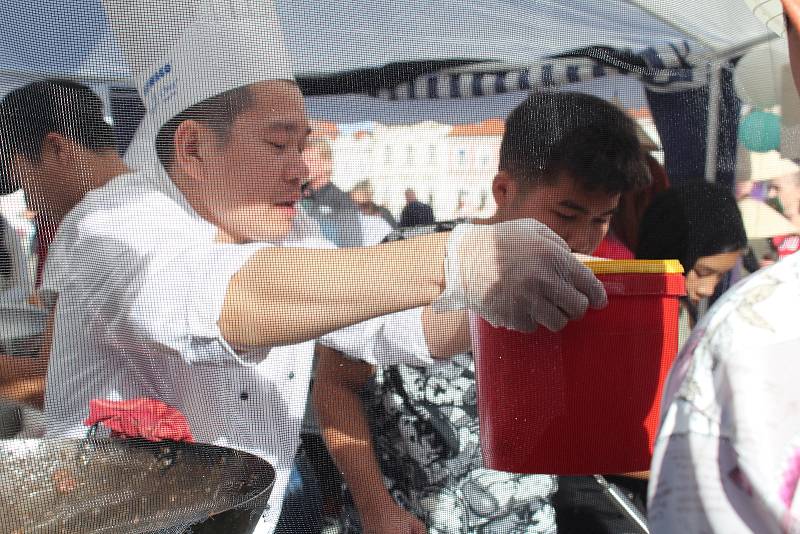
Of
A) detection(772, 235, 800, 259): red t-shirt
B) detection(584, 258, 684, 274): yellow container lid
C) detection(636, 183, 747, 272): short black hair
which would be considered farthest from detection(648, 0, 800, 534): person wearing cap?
detection(772, 235, 800, 259): red t-shirt

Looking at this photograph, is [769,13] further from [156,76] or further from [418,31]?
[156,76]

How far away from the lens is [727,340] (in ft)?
1.89

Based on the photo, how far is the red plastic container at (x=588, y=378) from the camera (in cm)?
110

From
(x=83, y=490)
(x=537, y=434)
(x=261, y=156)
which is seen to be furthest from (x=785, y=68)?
(x=83, y=490)

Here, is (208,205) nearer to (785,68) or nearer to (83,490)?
(83,490)

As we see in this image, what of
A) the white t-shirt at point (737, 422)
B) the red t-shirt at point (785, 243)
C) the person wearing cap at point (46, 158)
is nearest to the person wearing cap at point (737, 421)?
the white t-shirt at point (737, 422)

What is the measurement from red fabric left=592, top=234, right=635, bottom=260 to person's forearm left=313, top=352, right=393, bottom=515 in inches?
18.4

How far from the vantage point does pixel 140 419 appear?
108cm

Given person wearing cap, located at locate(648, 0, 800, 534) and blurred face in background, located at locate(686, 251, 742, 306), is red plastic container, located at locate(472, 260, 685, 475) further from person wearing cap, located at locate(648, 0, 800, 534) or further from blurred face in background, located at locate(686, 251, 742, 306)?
person wearing cap, located at locate(648, 0, 800, 534)

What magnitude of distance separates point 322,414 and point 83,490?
365mm

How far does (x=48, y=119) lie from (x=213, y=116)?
0.23m

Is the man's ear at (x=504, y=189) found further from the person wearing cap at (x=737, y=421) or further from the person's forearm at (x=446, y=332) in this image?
the person wearing cap at (x=737, y=421)

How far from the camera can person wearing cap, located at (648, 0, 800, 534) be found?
1.76 ft

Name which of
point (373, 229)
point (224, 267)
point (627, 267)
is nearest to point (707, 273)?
point (627, 267)
